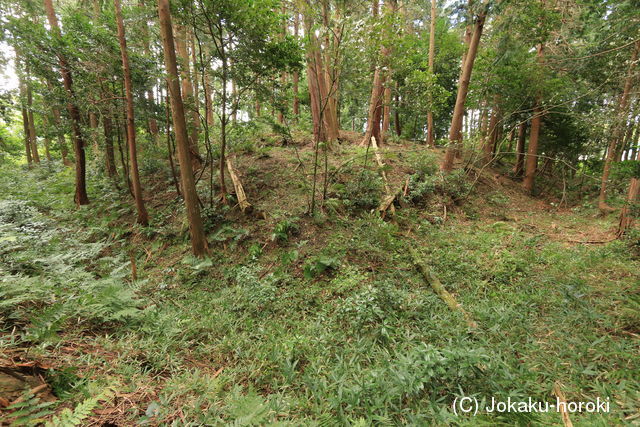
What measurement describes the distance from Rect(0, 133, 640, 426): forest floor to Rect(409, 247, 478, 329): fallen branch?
83mm

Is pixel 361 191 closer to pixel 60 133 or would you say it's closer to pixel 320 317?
pixel 320 317

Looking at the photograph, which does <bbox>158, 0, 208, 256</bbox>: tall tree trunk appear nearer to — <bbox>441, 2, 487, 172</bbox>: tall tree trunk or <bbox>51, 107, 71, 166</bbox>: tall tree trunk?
<bbox>51, 107, 71, 166</bbox>: tall tree trunk

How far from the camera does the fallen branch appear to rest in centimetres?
359

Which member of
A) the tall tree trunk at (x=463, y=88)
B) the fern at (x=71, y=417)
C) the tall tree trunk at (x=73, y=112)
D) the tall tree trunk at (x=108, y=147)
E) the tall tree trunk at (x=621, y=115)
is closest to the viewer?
the fern at (x=71, y=417)

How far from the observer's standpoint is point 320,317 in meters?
3.90

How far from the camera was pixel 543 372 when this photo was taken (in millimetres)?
2545

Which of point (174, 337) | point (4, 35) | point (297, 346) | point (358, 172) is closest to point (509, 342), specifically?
point (297, 346)

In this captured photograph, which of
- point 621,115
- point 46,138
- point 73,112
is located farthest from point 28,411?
point 46,138

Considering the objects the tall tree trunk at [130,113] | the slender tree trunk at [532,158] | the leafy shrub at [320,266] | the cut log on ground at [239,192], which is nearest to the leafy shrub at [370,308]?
the leafy shrub at [320,266]

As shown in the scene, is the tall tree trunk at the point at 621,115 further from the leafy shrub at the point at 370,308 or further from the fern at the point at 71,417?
the fern at the point at 71,417

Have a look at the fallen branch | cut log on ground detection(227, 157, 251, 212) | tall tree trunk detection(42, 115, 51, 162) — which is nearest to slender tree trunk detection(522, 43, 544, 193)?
the fallen branch

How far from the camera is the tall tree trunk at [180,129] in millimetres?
4668

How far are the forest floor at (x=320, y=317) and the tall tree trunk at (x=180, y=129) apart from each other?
1.88 ft

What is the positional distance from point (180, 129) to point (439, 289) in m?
5.75
